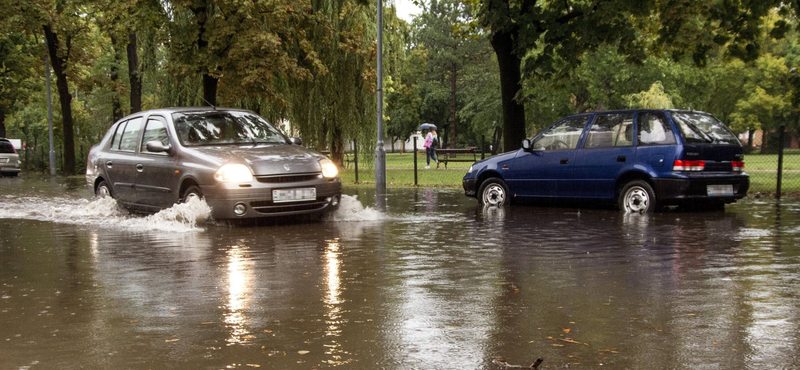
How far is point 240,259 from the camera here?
9.02 meters

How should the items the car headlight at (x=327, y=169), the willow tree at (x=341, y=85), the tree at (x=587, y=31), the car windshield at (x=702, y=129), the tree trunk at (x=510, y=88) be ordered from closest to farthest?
the car headlight at (x=327, y=169)
the car windshield at (x=702, y=129)
the tree at (x=587, y=31)
the tree trunk at (x=510, y=88)
the willow tree at (x=341, y=85)

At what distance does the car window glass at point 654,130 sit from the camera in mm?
13586

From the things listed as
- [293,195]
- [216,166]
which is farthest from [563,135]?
[216,166]

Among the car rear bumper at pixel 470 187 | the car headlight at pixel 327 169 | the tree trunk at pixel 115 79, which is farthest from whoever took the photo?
the tree trunk at pixel 115 79

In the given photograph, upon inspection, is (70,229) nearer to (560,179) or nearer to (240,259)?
(240,259)

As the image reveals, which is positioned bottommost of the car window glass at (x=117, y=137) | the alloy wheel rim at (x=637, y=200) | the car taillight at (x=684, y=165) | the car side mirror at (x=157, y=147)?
the alloy wheel rim at (x=637, y=200)

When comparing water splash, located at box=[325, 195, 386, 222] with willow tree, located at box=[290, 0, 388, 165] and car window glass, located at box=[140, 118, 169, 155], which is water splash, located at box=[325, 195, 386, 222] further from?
willow tree, located at box=[290, 0, 388, 165]

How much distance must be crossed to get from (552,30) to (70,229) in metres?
10.9

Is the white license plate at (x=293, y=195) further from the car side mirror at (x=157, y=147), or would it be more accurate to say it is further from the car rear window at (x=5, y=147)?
the car rear window at (x=5, y=147)

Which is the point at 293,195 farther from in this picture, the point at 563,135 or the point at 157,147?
the point at 563,135

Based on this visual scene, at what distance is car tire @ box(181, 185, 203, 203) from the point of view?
12.4 m

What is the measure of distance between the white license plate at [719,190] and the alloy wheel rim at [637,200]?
38.0 inches

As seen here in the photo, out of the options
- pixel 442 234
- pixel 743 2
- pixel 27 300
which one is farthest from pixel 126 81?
pixel 27 300

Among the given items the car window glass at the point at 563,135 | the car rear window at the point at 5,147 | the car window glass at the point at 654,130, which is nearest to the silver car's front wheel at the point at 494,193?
the car window glass at the point at 563,135
